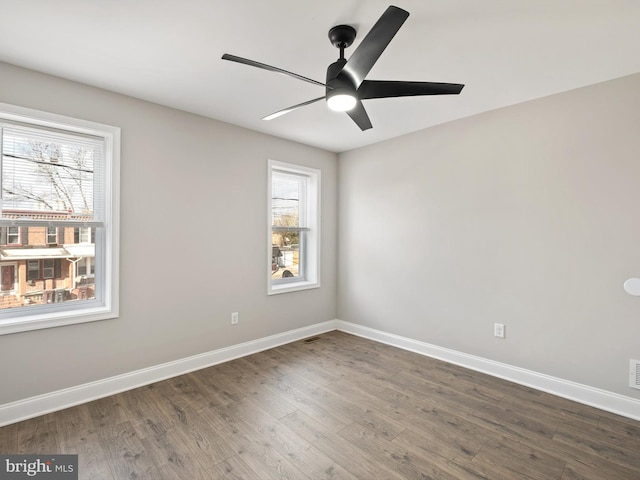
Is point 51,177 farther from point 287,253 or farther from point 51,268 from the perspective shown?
point 287,253

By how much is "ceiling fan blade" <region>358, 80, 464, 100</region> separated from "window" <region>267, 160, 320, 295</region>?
6.98 ft

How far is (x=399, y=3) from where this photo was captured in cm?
167

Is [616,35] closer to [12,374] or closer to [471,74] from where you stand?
[471,74]

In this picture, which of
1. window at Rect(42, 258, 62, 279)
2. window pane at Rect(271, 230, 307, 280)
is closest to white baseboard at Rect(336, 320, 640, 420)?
window pane at Rect(271, 230, 307, 280)

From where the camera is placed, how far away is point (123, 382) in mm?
2713

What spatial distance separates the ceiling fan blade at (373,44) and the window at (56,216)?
216 centimetres

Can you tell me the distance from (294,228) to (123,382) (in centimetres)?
246

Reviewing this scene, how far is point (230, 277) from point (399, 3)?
2828 mm

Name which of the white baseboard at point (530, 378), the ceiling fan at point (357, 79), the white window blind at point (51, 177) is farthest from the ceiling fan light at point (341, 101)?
the white baseboard at point (530, 378)

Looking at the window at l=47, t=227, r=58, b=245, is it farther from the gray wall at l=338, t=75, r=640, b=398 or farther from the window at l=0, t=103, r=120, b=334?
the gray wall at l=338, t=75, r=640, b=398

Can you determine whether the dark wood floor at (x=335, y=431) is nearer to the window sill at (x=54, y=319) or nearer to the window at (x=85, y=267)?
the window sill at (x=54, y=319)

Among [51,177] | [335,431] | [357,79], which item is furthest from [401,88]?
[51,177]

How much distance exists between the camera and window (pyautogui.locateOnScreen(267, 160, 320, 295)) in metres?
4.07

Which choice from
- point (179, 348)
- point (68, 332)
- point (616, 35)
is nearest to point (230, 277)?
point (179, 348)
